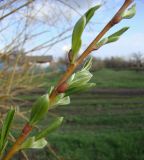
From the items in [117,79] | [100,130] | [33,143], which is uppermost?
[33,143]

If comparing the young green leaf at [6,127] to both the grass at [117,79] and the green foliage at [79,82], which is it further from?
the grass at [117,79]

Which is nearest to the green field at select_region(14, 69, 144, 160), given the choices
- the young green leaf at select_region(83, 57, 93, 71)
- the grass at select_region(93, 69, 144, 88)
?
the grass at select_region(93, 69, 144, 88)

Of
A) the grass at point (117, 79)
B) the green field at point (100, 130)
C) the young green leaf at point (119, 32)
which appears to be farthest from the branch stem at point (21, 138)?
the grass at point (117, 79)

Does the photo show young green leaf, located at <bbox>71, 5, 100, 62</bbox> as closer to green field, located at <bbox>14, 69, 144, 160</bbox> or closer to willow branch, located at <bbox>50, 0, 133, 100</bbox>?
willow branch, located at <bbox>50, 0, 133, 100</bbox>

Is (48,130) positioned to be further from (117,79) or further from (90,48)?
(117,79)

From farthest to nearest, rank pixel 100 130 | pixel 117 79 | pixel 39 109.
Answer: pixel 117 79, pixel 100 130, pixel 39 109

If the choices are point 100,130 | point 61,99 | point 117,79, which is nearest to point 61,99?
point 61,99
